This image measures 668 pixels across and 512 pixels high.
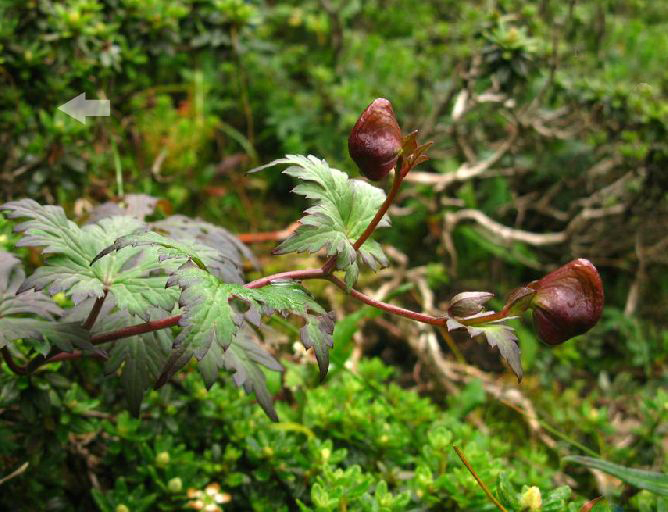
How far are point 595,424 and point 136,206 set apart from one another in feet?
Answer: 5.65

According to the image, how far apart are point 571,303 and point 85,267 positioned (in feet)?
3.19

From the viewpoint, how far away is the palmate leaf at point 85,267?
4.18 ft

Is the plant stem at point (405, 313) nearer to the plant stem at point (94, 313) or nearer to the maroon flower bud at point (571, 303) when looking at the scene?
the maroon flower bud at point (571, 303)

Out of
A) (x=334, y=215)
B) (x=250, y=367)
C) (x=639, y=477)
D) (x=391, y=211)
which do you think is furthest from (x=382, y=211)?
(x=391, y=211)

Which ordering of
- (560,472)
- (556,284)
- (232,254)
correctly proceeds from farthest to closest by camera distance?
(560,472) < (232,254) < (556,284)

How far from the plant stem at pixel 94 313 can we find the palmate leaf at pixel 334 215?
0.41 meters

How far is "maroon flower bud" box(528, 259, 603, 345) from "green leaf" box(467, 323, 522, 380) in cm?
7

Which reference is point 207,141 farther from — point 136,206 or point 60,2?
point 136,206

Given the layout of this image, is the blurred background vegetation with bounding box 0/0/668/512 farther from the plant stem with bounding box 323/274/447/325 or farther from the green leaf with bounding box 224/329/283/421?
the plant stem with bounding box 323/274/447/325

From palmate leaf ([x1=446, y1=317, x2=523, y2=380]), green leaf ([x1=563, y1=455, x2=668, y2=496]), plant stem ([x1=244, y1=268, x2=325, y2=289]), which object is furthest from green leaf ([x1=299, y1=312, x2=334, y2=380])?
green leaf ([x1=563, y1=455, x2=668, y2=496])

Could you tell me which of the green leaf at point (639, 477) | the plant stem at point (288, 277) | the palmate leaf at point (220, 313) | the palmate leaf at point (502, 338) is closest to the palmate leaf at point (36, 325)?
the palmate leaf at point (220, 313)

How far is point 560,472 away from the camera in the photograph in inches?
82.8

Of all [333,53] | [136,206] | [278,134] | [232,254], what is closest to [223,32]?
[278,134]

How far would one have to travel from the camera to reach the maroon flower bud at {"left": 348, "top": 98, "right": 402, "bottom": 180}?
122 cm
